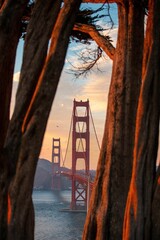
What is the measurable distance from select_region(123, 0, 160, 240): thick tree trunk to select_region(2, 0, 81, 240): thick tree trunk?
3.18 ft

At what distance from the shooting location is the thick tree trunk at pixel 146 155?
13.5 ft

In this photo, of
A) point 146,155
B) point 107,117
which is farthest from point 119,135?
point 146,155

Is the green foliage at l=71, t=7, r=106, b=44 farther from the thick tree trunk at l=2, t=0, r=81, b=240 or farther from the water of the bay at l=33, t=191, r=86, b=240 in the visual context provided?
the water of the bay at l=33, t=191, r=86, b=240

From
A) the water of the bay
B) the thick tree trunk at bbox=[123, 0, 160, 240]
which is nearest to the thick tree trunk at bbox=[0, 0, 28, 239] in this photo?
the thick tree trunk at bbox=[123, 0, 160, 240]

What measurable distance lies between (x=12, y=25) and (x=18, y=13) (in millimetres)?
98

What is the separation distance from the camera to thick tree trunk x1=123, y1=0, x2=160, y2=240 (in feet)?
13.5

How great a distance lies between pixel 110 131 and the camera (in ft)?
15.3

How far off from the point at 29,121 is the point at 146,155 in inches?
47.3

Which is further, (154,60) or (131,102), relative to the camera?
(131,102)

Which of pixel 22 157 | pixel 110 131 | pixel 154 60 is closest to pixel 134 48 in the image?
pixel 154 60

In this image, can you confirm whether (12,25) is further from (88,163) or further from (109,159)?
(88,163)

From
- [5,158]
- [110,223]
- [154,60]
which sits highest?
[154,60]

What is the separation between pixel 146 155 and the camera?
4176 millimetres

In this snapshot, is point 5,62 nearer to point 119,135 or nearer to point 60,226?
point 119,135
